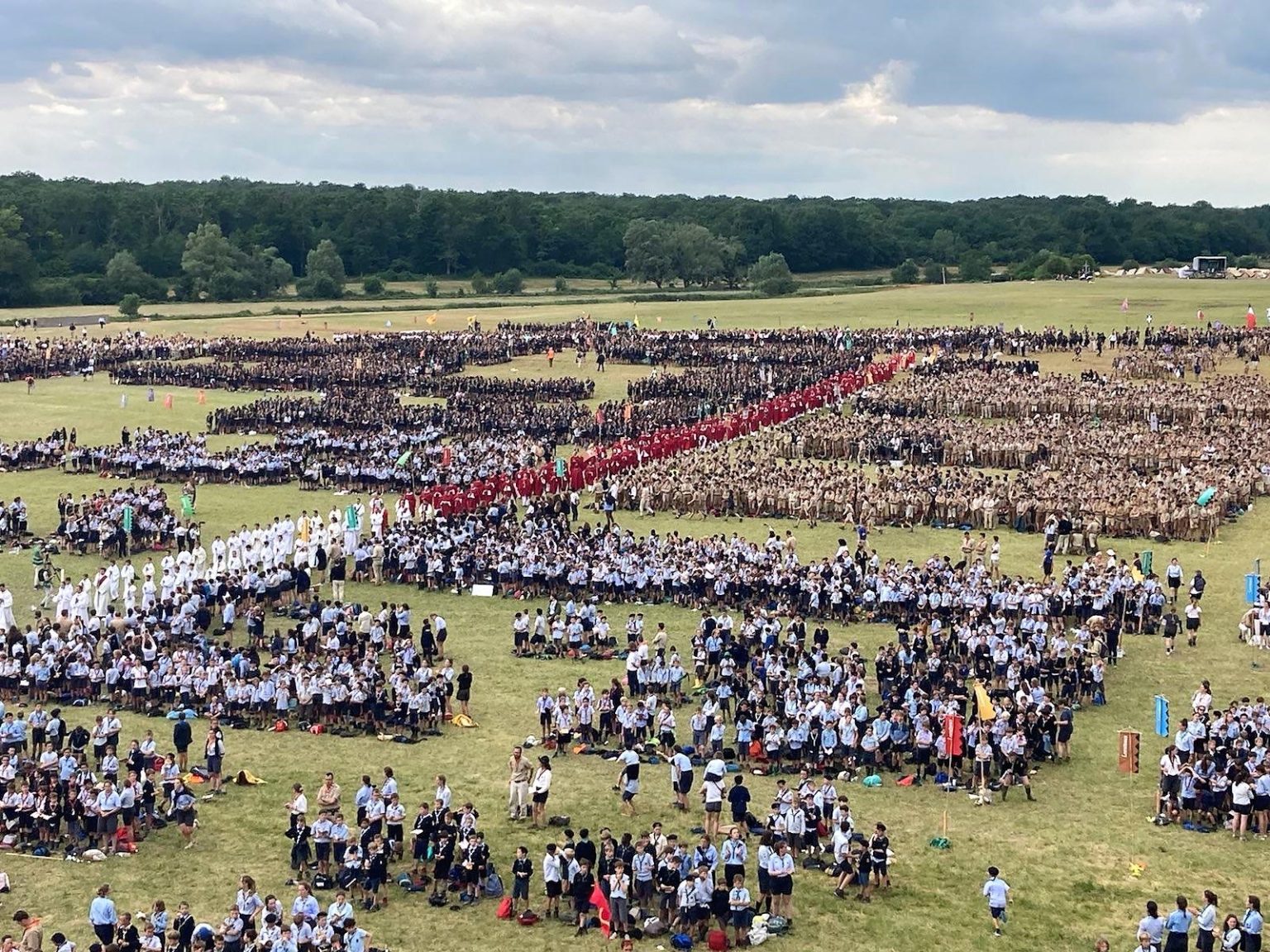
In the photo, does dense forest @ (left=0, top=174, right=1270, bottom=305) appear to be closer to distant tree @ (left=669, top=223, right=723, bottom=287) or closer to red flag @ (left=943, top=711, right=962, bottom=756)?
distant tree @ (left=669, top=223, right=723, bottom=287)

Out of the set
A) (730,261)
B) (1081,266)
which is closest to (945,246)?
(730,261)

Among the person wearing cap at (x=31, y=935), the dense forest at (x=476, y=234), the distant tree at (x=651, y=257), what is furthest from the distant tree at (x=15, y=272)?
the person wearing cap at (x=31, y=935)

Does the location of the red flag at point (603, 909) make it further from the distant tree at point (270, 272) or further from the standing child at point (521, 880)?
the distant tree at point (270, 272)

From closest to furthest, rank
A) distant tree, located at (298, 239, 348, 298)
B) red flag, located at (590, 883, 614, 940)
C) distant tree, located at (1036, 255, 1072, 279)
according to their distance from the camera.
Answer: red flag, located at (590, 883, 614, 940) → distant tree, located at (1036, 255, 1072, 279) → distant tree, located at (298, 239, 348, 298)

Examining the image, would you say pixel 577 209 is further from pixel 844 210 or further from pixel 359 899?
pixel 359 899

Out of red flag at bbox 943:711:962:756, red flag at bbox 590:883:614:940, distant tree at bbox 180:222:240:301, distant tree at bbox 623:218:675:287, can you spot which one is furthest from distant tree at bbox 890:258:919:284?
red flag at bbox 590:883:614:940
